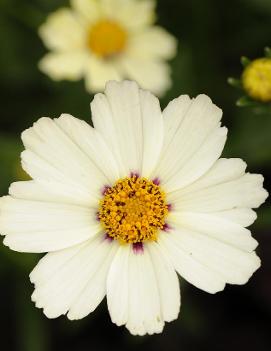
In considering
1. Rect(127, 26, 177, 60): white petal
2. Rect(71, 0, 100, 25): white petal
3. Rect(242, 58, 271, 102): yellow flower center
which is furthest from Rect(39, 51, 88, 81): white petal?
Rect(242, 58, 271, 102): yellow flower center

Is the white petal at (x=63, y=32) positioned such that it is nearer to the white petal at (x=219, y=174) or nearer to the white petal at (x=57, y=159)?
the white petal at (x=57, y=159)

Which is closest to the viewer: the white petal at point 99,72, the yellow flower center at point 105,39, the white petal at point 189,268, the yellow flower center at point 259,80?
the white petal at point 189,268

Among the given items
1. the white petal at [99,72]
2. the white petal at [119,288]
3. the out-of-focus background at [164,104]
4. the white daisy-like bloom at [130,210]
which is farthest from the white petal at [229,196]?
the white petal at [99,72]

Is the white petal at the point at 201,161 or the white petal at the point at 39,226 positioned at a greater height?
the white petal at the point at 201,161

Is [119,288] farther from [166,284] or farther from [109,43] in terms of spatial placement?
Result: [109,43]

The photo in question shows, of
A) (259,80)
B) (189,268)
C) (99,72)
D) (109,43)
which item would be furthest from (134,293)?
(109,43)

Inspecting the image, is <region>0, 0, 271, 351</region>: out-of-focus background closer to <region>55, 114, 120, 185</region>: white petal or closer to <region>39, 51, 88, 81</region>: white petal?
<region>39, 51, 88, 81</region>: white petal
